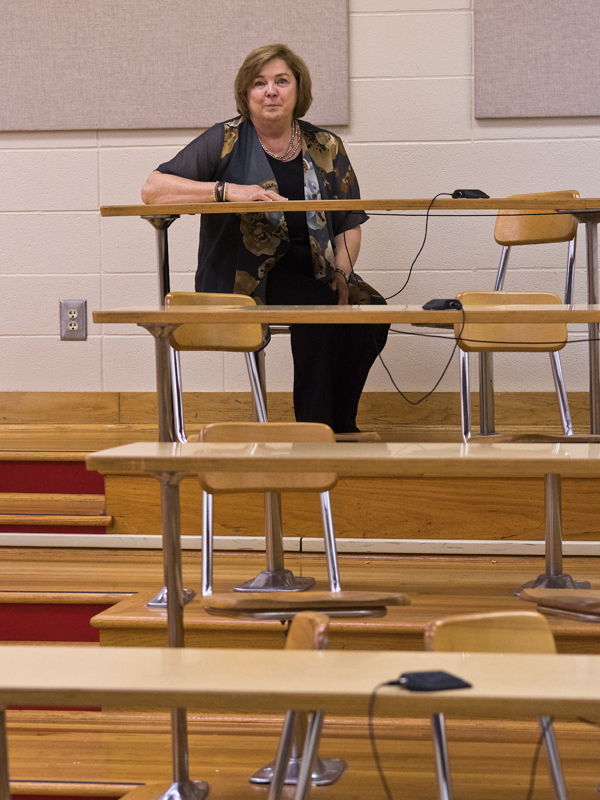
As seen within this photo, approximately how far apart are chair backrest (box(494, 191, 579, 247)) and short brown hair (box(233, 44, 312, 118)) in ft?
2.32

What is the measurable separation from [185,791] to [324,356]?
56.2 inches


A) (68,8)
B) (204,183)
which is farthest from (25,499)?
(68,8)

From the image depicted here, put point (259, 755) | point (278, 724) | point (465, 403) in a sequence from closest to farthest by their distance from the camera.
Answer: point (259, 755), point (278, 724), point (465, 403)

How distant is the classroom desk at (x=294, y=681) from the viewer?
82 cm

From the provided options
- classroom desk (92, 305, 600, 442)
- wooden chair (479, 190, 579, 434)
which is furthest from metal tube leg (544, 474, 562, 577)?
wooden chair (479, 190, 579, 434)

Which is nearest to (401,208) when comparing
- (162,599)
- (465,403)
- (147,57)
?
(465,403)

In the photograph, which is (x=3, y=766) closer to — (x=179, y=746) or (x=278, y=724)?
(x=179, y=746)

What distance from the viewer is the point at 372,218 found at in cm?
350

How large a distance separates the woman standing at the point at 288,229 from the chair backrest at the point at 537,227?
451 mm

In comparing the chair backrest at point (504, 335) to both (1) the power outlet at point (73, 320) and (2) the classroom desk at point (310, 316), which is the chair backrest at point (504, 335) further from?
(1) the power outlet at point (73, 320)

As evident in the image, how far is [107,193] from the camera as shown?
3.59 metres

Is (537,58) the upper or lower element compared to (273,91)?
upper

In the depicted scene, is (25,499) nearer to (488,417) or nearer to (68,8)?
(488,417)

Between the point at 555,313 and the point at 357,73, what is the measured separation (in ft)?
6.46
